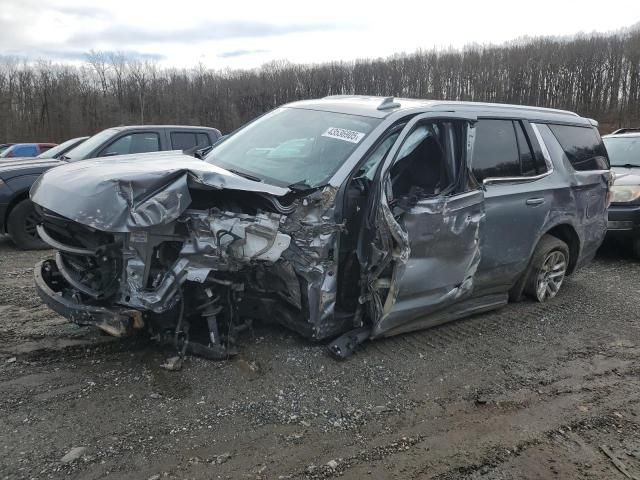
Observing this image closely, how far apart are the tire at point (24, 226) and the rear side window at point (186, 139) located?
8.12 ft

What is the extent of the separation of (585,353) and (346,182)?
2582 mm

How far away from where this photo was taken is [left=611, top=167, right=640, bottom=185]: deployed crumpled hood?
7.29 metres

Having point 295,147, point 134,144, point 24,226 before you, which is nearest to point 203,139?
point 134,144

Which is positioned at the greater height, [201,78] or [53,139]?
[201,78]

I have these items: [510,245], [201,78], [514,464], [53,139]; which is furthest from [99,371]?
[201,78]

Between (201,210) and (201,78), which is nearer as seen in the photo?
(201,210)

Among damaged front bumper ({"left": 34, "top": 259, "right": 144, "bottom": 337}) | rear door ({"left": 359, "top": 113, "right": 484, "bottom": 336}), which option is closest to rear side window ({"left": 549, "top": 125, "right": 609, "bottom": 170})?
rear door ({"left": 359, "top": 113, "right": 484, "bottom": 336})

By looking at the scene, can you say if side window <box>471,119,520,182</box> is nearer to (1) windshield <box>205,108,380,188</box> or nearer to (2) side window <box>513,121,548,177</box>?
(2) side window <box>513,121,548,177</box>

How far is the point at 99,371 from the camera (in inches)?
140

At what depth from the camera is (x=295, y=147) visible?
4137 mm

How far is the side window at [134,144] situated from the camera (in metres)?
8.14

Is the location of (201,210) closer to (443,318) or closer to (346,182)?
(346,182)

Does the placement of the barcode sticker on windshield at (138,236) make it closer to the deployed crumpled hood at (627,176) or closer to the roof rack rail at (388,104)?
the roof rack rail at (388,104)

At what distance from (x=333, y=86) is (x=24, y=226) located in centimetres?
5589
